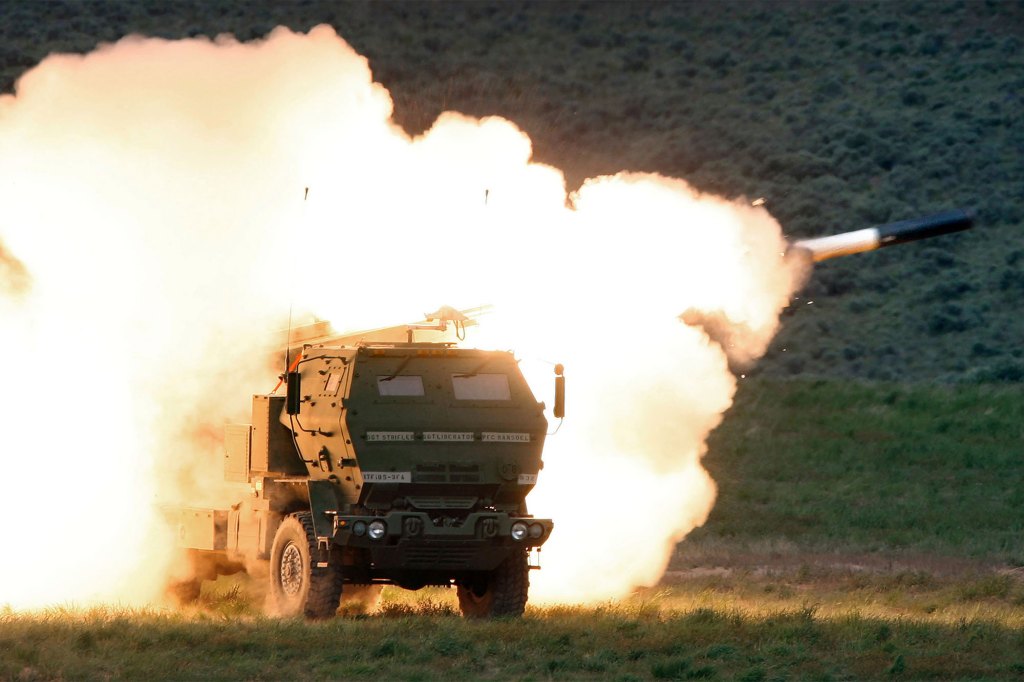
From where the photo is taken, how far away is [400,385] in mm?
19922

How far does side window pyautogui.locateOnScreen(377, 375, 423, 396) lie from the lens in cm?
1984

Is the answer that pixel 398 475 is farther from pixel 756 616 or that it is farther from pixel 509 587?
pixel 756 616

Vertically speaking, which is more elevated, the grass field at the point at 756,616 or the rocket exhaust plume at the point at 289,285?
the rocket exhaust plume at the point at 289,285

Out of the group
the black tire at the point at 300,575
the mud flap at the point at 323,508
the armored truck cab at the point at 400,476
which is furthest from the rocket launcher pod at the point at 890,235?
the black tire at the point at 300,575

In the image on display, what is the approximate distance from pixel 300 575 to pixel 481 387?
2.78 m

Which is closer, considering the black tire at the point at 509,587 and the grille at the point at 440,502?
the grille at the point at 440,502

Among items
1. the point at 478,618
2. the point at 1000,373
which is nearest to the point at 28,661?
the point at 478,618

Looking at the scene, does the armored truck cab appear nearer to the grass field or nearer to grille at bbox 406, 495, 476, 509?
grille at bbox 406, 495, 476, 509

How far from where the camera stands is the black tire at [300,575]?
19.4 meters

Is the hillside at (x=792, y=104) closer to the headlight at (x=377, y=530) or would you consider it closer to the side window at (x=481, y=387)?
the side window at (x=481, y=387)

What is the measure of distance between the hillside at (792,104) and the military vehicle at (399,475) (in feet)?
90.9

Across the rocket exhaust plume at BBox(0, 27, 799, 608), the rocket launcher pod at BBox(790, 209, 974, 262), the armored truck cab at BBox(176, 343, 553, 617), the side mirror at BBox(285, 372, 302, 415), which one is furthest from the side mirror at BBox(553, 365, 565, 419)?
the rocket launcher pod at BBox(790, 209, 974, 262)

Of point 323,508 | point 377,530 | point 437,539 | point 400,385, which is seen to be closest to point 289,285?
point 400,385

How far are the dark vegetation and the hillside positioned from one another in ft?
0.31
